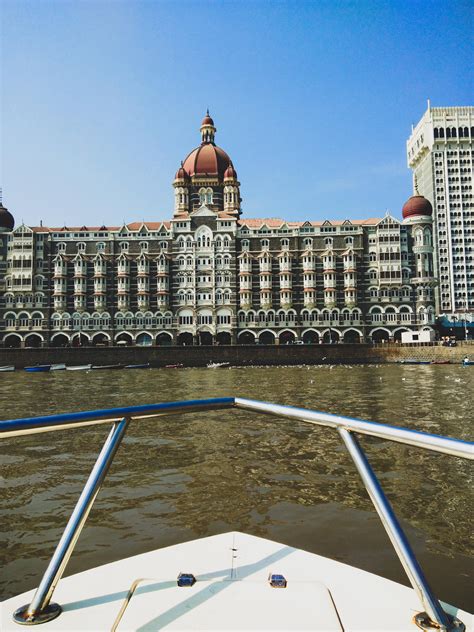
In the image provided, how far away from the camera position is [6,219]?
6581 centimetres

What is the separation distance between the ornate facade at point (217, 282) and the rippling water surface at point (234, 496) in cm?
4823

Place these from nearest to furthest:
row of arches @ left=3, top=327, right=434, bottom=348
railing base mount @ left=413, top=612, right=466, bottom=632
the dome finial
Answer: railing base mount @ left=413, top=612, right=466, bottom=632 → row of arches @ left=3, top=327, right=434, bottom=348 → the dome finial

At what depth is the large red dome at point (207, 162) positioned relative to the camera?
71438mm

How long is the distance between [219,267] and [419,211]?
27.6 m

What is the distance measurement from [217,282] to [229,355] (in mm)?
12706

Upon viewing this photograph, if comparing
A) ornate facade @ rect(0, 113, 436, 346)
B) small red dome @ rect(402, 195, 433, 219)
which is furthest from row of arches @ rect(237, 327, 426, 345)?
small red dome @ rect(402, 195, 433, 219)

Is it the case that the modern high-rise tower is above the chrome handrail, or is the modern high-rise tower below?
above

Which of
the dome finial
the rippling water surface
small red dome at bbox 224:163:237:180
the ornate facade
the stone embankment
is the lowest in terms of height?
the rippling water surface

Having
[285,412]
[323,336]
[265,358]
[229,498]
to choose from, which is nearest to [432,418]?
[229,498]

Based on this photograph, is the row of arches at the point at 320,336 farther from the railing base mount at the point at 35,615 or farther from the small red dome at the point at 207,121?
the railing base mount at the point at 35,615

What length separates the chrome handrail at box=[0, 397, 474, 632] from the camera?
79.4 inches

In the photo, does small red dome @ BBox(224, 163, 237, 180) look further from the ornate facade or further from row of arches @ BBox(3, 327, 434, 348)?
row of arches @ BBox(3, 327, 434, 348)

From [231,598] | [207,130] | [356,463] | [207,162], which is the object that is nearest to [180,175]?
[207,162]

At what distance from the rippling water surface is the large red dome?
62815 mm
